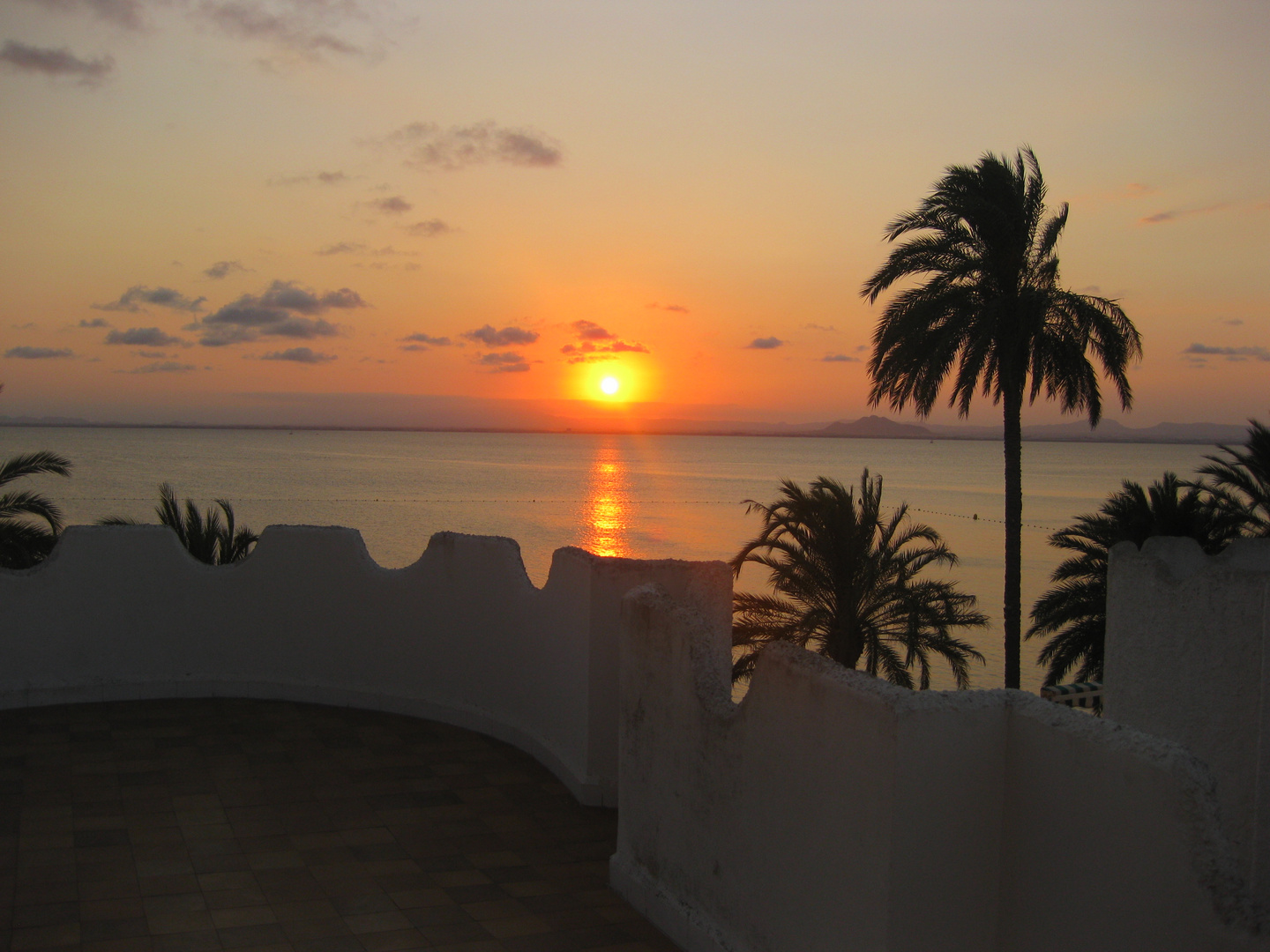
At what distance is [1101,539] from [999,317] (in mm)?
4903

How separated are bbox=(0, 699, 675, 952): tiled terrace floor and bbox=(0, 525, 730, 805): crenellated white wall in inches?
12.5

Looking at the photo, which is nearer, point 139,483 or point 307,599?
point 307,599

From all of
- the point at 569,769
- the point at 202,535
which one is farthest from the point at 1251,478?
the point at 202,535

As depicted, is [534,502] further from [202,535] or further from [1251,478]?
[1251,478]

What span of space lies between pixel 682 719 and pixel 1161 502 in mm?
16803

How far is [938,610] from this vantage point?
19500 millimetres

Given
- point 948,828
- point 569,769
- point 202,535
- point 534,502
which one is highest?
point 948,828

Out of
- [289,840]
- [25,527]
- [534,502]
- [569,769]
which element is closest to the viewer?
[289,840]

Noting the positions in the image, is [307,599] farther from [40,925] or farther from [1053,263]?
[1053,263]

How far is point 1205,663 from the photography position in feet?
17.8

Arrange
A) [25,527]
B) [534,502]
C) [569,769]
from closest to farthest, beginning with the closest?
[569,769]
[25,527]
[534,502]

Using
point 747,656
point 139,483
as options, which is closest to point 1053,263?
point 747,656

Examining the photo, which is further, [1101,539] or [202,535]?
[1101,539]

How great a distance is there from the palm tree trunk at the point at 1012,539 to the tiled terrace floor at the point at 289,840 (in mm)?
14166
